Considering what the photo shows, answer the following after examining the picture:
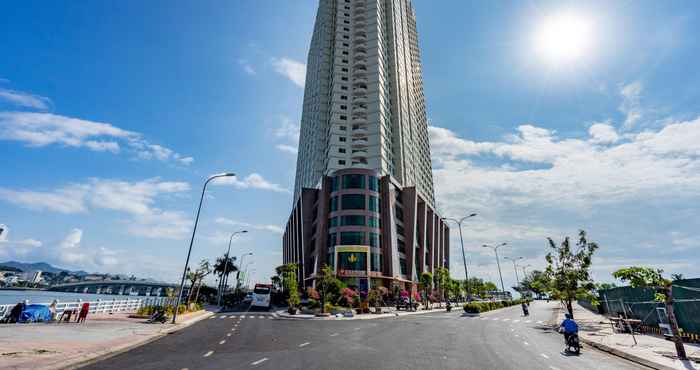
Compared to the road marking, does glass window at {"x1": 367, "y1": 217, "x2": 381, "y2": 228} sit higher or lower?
higher

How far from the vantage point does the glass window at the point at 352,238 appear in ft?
198

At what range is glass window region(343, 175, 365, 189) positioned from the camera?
2515 inches

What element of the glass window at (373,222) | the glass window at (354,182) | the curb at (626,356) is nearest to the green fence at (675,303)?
the curb at (626,356)

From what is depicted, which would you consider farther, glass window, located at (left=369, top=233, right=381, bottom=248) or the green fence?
glass window, located at (left=369, top=233, right=381, bottom=248)

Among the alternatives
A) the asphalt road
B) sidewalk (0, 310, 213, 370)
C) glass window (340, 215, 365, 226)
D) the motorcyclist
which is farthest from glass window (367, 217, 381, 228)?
the motorcyclist

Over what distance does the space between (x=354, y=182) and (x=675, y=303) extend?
5080cm

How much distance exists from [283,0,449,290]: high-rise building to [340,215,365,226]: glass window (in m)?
0.20

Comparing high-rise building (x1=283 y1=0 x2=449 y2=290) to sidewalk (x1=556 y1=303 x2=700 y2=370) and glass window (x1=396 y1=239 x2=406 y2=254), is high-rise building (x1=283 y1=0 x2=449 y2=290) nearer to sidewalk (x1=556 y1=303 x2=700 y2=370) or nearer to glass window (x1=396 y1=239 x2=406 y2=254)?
glass window (x1=396 y1=239 x2=406 y2=254)

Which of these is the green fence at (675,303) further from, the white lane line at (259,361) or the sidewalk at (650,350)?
the white lane line at (259,361)

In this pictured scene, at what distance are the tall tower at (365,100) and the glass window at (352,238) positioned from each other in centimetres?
1543

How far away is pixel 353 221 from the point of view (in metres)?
61.7

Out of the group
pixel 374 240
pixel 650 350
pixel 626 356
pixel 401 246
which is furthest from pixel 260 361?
pixel 401 246

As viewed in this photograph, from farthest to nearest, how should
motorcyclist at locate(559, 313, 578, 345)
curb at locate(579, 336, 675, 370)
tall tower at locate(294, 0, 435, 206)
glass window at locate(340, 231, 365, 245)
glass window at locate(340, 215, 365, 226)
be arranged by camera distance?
tall tower at locate(294, 0, 435, 206) < glass window at locate(340, 215, 365, 226) < glass window at locate(340, 231, 365, 245) < motorcyclist at locate(559, 313, 578, 345) < curb at locate(579, 336, 675, 370)

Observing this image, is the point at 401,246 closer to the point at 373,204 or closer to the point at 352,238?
the point at 373,204
